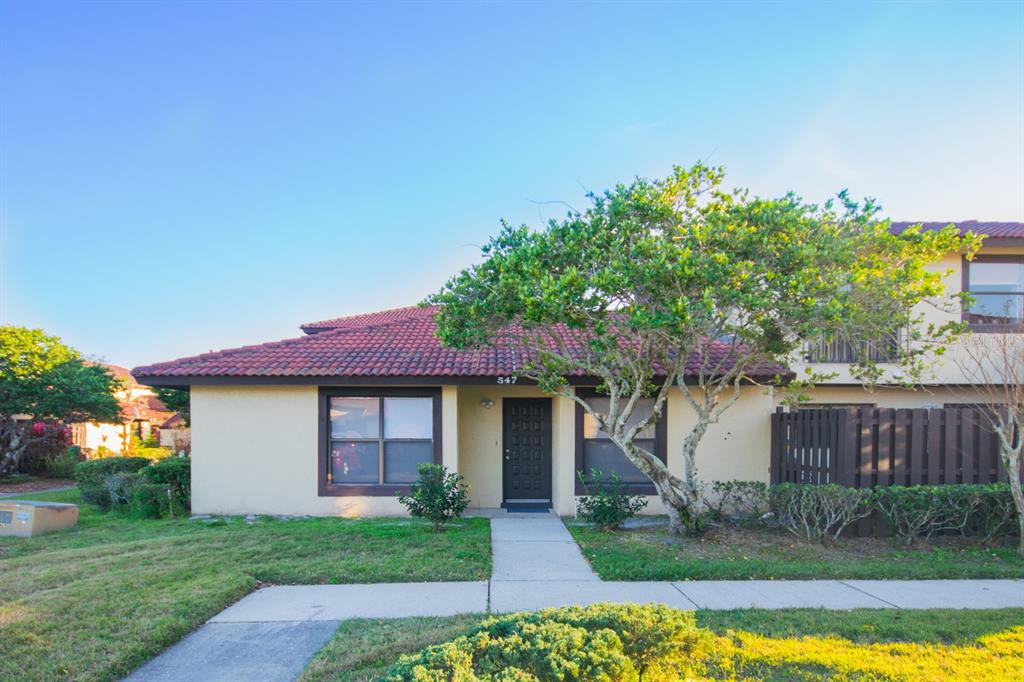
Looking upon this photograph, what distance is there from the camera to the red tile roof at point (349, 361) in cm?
1095

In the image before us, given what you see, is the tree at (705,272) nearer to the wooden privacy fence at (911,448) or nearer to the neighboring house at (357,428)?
the wooden privacy fence at (911,448)

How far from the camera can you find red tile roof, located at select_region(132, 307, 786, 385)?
1095 centimetres

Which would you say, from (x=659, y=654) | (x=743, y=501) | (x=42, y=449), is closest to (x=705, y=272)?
(x=659, y=654)

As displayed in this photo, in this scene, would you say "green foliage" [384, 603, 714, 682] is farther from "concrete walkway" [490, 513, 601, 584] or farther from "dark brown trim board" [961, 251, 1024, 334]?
"dark brown trim board" [961, 251, 1024, 334]

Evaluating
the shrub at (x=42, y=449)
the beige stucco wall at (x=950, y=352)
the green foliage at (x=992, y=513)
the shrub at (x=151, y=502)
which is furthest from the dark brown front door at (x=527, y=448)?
the shrub at (x=42, y=449)

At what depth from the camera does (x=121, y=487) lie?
11820mm

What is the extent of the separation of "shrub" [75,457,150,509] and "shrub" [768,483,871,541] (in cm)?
1260

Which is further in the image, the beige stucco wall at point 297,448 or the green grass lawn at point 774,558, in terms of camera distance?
the beige stucco wall at point 297,448

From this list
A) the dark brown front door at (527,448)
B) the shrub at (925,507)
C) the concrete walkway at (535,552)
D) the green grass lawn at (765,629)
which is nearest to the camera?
the green grass lawn at (765,629)

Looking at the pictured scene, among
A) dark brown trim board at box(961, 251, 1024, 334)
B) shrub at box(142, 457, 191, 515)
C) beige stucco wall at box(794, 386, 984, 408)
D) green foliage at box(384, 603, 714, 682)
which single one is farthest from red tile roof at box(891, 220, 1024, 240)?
shrub at box(142, 457, 191, 515)

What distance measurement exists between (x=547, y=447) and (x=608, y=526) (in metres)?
3.21

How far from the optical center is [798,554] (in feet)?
26.5

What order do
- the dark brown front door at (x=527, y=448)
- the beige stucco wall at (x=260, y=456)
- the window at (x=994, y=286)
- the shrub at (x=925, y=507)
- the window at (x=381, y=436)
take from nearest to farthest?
1. the shrub at (x=925, y=507)
2. the beige stucco wall at (x=260, y=456)
3. the window at (x=381, y=436)
4. the dark brown front door at (x=527, y=448)
5. the window at (x=994, y=286)

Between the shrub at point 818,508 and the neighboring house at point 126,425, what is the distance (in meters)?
20.6
